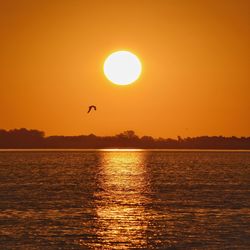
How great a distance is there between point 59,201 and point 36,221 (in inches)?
862

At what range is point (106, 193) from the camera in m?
95.8

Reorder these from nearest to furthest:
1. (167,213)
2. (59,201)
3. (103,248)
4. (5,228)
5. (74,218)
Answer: (103,248), (5,228), (74,218), (167,213), (59,201)

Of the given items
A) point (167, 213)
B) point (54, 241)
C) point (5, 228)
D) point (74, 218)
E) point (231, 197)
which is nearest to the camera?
point (54, 241)

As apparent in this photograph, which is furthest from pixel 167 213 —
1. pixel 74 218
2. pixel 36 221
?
pixel 36 221

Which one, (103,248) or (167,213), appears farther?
(167,213)

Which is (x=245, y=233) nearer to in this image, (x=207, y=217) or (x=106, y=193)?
Result: (x=207, y=217)

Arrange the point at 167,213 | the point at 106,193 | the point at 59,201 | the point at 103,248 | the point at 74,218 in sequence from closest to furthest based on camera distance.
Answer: the point at 103,248 < the point at 74,218 < the point at 167,213 < the point at 59,201 < the point at 106,193

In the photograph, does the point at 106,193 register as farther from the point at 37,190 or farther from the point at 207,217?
the point at 207,217

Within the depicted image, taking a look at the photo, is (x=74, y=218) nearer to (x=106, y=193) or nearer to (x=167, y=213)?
→ (x=167, y=213)

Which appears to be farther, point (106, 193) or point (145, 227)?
point (106, 193)

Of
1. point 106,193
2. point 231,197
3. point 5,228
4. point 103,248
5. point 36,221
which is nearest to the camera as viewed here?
point 103,248

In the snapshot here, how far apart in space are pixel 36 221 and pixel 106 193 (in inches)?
1488

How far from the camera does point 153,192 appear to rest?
9725 centimetres

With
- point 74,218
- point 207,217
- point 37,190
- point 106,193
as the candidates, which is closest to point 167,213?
point 207,217
